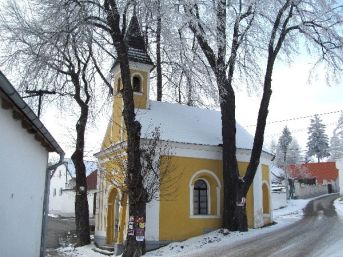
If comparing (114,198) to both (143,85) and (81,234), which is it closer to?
(81,234)

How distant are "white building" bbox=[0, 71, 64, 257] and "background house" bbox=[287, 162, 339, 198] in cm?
4167

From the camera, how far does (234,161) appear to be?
72.5ft

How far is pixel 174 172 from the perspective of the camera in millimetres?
21297

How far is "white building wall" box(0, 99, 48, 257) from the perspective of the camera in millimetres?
8438

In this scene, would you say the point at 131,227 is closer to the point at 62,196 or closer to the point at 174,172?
the point at 174,172

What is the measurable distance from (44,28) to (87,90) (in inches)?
319

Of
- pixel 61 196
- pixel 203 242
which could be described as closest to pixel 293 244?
pixel 203 242

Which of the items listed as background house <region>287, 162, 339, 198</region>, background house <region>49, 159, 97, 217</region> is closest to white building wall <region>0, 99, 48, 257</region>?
background house <region>49, 159, 97, 217</region>

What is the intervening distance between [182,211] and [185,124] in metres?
4.94

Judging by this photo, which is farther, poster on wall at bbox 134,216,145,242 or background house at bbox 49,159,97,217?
background house at bbox 49,159,97,217

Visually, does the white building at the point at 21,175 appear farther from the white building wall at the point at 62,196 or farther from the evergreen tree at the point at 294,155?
the evergreen tree at the point at 294,155

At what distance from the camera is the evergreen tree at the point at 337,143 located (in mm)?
78812

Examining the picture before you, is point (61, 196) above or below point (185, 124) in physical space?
below

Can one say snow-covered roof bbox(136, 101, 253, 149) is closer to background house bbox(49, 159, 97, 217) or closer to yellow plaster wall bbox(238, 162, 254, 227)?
yellow plaster wall bbox(238, 162, 254, 227)
